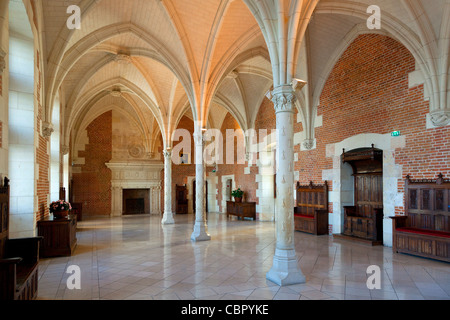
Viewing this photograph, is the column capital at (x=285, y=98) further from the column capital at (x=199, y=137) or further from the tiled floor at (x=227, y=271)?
the column capital at (x=199, y=137)

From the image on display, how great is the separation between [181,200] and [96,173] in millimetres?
4833

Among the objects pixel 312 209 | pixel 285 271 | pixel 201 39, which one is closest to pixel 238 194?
pixel 312 209

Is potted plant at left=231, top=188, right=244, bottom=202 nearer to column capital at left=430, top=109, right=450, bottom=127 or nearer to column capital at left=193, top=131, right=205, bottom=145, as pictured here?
column capital at left=193, top=131, right=205, bottom=145

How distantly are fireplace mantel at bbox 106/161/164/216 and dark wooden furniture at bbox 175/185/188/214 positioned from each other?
1.06 m

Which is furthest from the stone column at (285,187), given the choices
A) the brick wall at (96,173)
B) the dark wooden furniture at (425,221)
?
the brick wall at (96,173)

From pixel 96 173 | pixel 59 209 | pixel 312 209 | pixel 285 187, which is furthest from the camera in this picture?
pixel 96 173

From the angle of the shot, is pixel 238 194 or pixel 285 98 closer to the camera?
pixel 285 98

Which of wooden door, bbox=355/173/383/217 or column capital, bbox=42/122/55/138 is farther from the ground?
column capital, bbox=42/122/55/138

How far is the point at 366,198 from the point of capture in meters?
8.46

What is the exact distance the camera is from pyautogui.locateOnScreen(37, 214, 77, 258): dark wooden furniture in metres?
6.51

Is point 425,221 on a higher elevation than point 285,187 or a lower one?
lower

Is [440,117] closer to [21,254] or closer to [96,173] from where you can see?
[21,254]

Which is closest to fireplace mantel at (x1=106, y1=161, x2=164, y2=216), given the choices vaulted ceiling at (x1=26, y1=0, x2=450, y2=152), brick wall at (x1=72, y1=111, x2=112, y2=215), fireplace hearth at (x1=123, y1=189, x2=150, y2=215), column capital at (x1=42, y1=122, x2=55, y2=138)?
brick wall at (x1=72, y1=111, x2=112, y2=215)

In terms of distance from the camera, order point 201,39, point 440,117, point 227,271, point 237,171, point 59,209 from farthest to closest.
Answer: point 237,171
point 201,39
point 59,209
point 440,117
point 227,271
